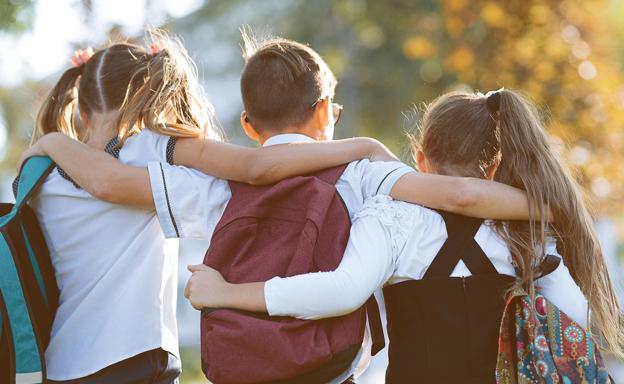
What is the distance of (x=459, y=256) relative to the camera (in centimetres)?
278

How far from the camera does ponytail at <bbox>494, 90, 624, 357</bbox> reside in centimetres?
288

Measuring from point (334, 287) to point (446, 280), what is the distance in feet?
1.20

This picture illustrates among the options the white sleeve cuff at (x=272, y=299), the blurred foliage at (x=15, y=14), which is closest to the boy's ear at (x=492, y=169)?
the white sleeve cuff at (x=272, y=299)

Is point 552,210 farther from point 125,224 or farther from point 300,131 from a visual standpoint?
point 125,224

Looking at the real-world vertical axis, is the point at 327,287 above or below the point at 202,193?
below

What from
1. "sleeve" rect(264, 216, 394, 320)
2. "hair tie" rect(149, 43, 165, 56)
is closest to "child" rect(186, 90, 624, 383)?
"sleeve" rect(264, 216, 394, 320)

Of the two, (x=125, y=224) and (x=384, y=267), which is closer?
(x=384, y=267)

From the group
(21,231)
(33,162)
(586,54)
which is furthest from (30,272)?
(586,54)

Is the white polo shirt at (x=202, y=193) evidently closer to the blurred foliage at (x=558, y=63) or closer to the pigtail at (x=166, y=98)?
the pigtail at (x=166, y=98)

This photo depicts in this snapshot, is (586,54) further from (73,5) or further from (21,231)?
(21,231)

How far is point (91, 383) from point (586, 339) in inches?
61.9

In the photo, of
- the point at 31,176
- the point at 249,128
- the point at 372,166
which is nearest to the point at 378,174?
the point at 372,166

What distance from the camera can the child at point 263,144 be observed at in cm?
296

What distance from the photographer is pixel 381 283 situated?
2750 millimetres
